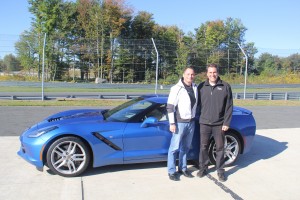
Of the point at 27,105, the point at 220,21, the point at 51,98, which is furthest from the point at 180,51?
the point at 220,21

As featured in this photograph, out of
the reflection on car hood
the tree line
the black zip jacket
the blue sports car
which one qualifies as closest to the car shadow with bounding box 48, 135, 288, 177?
the blue sports car

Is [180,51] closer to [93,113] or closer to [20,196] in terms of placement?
[93,113]

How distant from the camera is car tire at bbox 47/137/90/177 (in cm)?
457

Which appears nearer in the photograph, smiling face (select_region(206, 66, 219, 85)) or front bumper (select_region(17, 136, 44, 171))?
front bumper (select_region(17, 136, 44, 171))

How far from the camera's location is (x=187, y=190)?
427 cm

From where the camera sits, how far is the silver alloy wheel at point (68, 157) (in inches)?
181

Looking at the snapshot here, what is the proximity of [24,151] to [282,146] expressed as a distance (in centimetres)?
534

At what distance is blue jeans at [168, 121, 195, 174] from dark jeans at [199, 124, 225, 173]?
18 cm

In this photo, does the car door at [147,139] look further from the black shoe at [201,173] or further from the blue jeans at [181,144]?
the black shoe at [201,173]

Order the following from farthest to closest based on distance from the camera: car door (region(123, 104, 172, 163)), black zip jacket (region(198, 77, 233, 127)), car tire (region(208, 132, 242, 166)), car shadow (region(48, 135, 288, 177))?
car tire (region(208, 132, 242, 166))
car shadow (region(48, 135, 288, 177))
car door (region(123, 104, 172, 163))
black zip jacket (region(198, 77, 233, 127))

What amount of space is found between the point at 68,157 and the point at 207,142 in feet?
6.85

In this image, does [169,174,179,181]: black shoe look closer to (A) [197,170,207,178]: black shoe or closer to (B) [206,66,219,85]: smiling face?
(A) [197,170,207,178]: black shoe

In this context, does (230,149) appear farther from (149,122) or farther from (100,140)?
(100,140)

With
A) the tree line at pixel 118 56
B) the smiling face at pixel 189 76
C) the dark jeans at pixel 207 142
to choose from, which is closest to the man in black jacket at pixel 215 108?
the dark jeans at pixel 207 142
